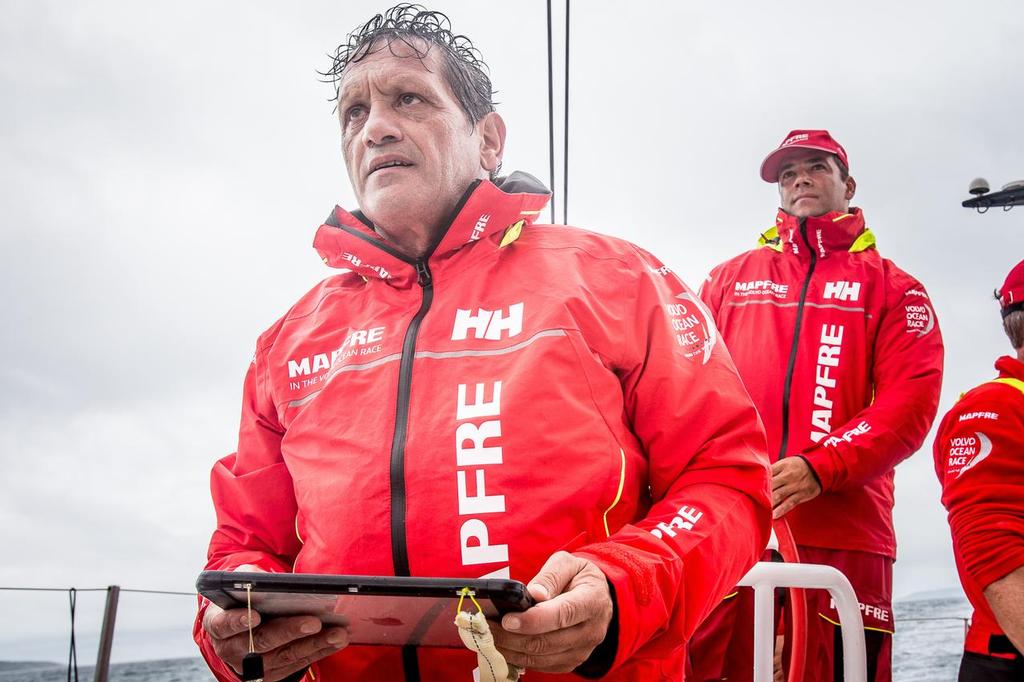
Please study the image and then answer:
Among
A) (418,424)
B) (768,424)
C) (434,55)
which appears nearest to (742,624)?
(768,424)

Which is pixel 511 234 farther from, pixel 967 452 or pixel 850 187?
pixel 850 187

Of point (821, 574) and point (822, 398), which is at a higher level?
point (822, 398)

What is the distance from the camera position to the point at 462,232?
5.11ft

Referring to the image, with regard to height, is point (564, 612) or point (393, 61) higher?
point (393, 61)

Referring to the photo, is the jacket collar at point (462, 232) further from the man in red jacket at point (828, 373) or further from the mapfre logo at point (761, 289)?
the mapfre logo at point (761, 289)

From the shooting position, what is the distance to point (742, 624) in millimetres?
2553

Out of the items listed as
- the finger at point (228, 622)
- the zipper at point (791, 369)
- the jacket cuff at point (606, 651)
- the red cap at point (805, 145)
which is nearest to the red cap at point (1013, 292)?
the zipper at point (791, 369)

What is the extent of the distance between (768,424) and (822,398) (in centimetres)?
17

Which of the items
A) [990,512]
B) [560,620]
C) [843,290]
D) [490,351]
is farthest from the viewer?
[843,290]

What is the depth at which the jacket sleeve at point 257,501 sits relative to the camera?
1.54 metres

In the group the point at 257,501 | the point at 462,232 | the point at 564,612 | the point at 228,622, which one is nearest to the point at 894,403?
the point at 462,232

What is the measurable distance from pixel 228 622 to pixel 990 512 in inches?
65.0

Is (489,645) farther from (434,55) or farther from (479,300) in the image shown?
(434,55)

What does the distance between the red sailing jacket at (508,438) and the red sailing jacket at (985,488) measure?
927 millimetres
